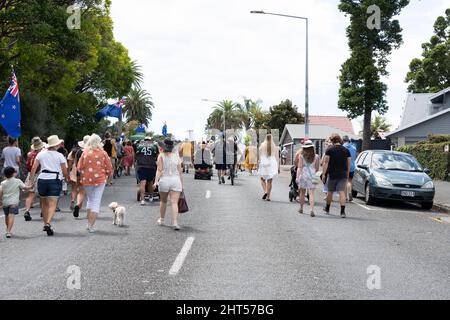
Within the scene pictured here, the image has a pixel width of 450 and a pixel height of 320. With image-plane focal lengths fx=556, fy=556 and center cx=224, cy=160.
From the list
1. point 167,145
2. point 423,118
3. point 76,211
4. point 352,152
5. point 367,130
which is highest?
point 423,118

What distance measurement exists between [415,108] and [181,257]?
43.7 metres

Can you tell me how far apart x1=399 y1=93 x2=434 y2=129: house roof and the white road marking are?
1618 inches

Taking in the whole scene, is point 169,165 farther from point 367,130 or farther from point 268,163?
point 367,130

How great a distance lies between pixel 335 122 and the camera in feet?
245

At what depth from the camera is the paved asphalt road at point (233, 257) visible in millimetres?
6164

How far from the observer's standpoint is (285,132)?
7019 cm

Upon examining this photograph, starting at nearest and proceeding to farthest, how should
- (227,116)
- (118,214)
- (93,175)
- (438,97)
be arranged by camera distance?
(93,175) < (118,214) < (438,97) < (227,116)

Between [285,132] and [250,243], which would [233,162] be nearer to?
[250,243]

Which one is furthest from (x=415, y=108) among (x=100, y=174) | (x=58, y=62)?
(x=100, y=174)

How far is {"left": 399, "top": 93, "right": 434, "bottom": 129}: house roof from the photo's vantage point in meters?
47.3

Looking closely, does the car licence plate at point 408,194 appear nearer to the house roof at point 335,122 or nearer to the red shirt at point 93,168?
the red shirt at point 93,168

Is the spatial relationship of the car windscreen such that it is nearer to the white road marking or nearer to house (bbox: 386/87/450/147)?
the white road marking
